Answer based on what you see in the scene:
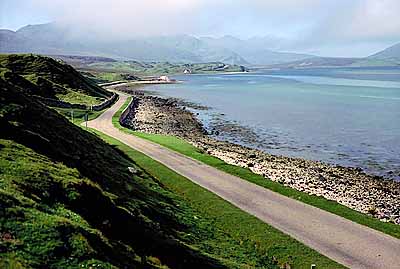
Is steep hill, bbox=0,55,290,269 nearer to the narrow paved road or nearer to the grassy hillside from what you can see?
the narrow paved road

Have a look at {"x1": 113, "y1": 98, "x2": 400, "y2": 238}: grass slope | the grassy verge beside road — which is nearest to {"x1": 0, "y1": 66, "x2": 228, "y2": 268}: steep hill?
the grassy verge beside road

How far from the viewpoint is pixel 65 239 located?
1319 cm

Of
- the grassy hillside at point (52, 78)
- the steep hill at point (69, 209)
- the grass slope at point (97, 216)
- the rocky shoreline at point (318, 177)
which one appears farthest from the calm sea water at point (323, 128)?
the steep hill at point (69, 209)

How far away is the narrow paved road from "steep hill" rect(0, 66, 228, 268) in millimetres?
5120

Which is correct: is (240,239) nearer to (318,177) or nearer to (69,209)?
(69,209)

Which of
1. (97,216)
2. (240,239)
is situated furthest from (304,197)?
(97,216)

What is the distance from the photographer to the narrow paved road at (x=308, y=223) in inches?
838

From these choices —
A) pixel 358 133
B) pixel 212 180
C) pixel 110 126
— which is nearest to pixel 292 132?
pixel 358 133

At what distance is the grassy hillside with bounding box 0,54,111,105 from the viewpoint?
290 feet

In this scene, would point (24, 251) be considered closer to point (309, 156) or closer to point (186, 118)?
point (309, 156)

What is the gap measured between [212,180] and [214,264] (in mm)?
17455

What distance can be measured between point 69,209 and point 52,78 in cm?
8959

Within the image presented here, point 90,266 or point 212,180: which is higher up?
point 90,266

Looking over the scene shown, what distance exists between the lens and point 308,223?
25531 millimetres
